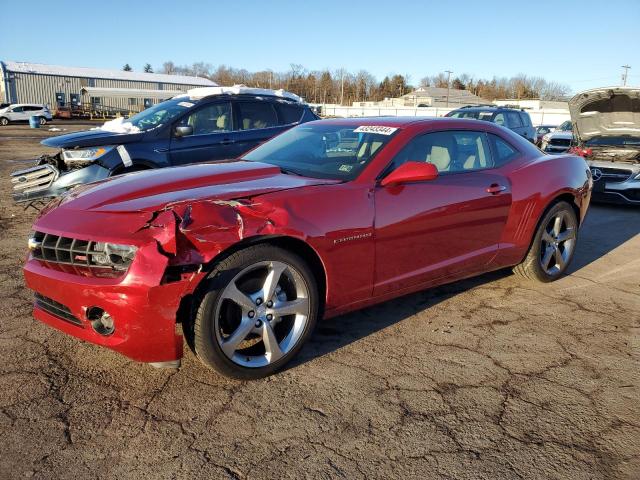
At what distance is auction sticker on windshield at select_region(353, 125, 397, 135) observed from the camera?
382cm

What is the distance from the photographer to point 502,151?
4496 millimetres

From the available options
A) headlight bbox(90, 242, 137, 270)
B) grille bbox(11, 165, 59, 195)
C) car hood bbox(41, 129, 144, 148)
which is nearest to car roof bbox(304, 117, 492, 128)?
headlight bbox(90, 242, 137, 270)

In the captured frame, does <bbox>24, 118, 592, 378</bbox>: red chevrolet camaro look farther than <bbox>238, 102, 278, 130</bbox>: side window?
No

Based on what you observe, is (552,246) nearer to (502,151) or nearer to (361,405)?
(502,151)

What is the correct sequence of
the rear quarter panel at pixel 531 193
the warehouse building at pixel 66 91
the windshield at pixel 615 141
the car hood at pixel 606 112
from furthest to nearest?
the warehouse building at pixel 66 91 → the windshield at pixel 615 141 → the car hood at pixel 606 112 → the rear quarter panel at pixel 531 193

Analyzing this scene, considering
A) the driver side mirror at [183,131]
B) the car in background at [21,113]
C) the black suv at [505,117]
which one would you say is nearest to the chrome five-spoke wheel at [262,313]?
the driver side mirror at [183,131]

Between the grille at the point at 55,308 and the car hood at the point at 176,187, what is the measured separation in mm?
539

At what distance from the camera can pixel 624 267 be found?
18.1ft

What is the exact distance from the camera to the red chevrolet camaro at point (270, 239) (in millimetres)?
2646

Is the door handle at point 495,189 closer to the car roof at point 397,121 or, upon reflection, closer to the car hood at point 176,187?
the car roof at point 397,121

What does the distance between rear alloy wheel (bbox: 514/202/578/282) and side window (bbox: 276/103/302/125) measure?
459cm

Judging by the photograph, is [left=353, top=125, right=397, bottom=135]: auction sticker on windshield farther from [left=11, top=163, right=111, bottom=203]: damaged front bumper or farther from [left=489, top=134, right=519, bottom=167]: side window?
[left=11, top=163, right=111, bottom=203]: damaged front bumper

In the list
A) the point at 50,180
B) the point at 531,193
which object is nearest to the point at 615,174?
the point at 531,193

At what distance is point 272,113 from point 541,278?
4853 mm
